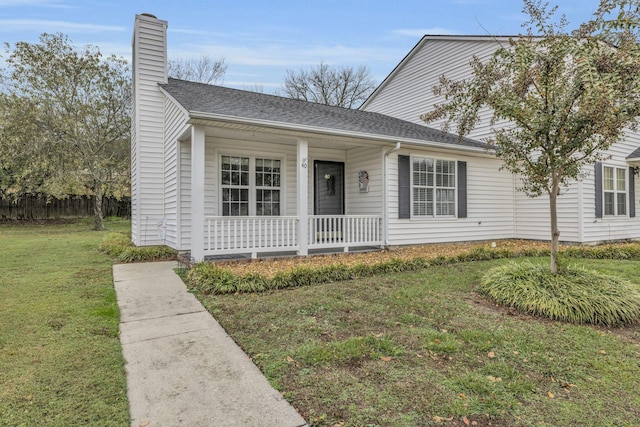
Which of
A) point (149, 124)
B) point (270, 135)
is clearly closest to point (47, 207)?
point (149, 124)

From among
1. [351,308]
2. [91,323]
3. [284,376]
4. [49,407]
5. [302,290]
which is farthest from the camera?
[302,290]

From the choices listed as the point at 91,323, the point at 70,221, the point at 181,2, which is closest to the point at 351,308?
the point at 91,323

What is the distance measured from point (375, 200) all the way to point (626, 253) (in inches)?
227

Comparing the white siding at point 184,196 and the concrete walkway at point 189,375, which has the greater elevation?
the white siding at point 184,196

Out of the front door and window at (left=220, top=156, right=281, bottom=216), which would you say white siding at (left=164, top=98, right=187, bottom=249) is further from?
the front door

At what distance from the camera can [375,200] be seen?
8.63 m

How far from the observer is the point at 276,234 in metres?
7.10

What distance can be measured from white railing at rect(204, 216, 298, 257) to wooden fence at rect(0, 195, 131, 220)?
15.6 m

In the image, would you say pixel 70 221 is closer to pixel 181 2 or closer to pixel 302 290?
pixel 181 2

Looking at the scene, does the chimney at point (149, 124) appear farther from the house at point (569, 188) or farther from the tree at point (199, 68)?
the tree at point (199, 68)

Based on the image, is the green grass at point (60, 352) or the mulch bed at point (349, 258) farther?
the mulch bed at point (349, 258)

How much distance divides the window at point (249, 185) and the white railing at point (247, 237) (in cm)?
87

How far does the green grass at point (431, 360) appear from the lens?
2.09m

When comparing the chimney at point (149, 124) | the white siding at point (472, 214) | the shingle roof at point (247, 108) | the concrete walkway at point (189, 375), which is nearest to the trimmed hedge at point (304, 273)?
the concrete walkway at point (189, 375)
